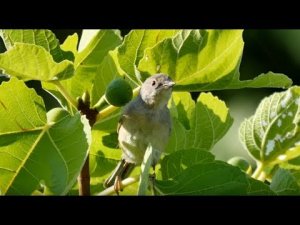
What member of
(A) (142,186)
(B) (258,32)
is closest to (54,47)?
(A) (142,186)

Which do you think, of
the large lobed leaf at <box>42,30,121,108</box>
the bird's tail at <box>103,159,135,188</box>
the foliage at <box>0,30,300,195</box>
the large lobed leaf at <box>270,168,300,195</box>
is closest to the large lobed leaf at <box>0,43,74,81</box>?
the foliage at <box>0,30,300,195</box>

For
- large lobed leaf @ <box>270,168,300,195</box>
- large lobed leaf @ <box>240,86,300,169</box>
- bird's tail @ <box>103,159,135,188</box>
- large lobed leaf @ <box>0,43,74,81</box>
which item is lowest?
large lobed leaf @ <box>270,168,300,195</box>

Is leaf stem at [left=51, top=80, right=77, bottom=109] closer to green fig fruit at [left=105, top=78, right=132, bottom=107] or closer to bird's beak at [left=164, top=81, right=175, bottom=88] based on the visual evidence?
green fig fruit at [left=105, top=78, right=132, bottom=107]

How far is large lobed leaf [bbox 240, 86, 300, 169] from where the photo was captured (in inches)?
62.7

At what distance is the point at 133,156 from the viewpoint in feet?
6.33

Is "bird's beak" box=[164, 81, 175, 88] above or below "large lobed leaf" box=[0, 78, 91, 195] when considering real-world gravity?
above

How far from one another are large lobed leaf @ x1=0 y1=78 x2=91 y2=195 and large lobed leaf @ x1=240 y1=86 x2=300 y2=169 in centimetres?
43

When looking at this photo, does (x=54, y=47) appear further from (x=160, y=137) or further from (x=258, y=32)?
(x=258, y=32)

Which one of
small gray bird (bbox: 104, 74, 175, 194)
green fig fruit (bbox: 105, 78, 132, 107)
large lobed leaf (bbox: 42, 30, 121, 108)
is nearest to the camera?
green fig fruit (bbox: 105, 78, 132, 107)

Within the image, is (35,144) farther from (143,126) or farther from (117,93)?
(143,126)

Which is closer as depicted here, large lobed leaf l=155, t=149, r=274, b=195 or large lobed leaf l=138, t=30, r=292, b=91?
large lobed leaf l=155, t=149, r=274, b=195

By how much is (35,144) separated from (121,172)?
0.49 metres

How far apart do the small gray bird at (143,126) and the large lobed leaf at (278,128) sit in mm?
215

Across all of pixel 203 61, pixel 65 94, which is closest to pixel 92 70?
pixel 65 94
